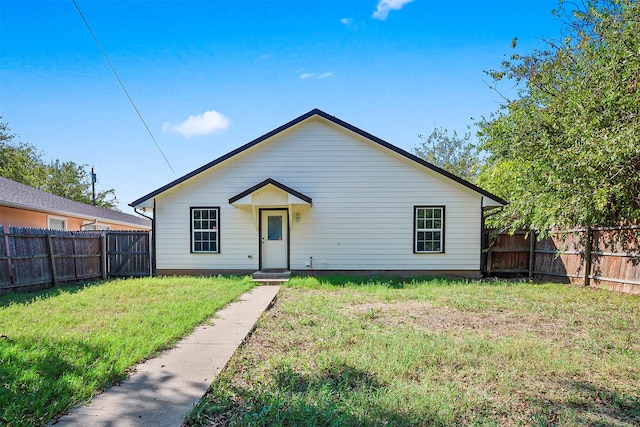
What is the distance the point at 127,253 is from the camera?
1227cm

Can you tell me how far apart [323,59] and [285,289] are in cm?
802

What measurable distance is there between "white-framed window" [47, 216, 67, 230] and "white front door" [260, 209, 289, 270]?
10.5m

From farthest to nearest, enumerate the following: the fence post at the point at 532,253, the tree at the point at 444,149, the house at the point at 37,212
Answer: the tree at the point at 444,149 → the house at the point at 37,212 → the fence post at the point at 532,253

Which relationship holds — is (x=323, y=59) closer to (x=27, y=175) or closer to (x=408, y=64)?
(x=408, y=64)

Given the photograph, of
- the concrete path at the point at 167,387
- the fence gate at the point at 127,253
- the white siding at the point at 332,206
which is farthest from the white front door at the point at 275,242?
the concrete path at the point at 167,387

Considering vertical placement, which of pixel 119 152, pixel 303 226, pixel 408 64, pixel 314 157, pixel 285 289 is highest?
pixel 408 64

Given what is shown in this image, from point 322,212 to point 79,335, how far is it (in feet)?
26.1

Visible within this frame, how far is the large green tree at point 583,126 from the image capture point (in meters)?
6.16

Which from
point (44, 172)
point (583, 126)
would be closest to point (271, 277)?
Answer: point (583, 126)

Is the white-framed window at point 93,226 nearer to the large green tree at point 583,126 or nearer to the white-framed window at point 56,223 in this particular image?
the white-framed window at point 56,223

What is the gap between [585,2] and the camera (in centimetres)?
898

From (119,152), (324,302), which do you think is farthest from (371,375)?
(119,152)

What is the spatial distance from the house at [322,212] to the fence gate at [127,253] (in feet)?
2.33

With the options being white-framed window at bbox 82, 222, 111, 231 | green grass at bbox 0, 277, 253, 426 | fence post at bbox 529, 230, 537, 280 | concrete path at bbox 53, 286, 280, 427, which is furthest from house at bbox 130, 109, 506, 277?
white-framed window at bbox 82, 222, 111, 231
